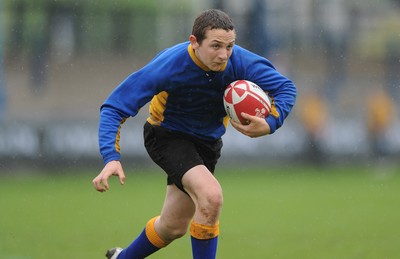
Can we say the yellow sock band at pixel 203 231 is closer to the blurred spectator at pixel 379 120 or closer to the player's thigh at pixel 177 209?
the player's thigh at pixel 177 209

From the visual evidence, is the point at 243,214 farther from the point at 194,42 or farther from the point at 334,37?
the point at 334,37

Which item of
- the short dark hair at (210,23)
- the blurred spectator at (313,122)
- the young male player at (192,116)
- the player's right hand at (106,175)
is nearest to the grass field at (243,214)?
the blurred spectator at (313,122)

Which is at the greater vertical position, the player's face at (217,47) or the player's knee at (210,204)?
the player's face at (217,47)

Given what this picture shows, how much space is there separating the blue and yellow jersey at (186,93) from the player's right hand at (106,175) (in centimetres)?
10

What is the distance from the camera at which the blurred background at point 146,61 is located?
1394cm

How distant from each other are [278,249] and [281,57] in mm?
8754

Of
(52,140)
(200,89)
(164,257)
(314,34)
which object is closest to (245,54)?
(200,89)

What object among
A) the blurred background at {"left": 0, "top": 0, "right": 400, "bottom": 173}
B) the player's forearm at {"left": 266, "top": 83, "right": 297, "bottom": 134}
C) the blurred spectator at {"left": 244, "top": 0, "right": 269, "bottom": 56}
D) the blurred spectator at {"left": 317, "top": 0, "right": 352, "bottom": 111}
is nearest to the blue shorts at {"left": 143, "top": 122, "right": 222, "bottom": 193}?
the player's forearm at {"left": 266, "top": 83, "right": 297, "bottom": 134}

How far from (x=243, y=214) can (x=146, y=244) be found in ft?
14.6

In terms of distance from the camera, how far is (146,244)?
20.0 ft

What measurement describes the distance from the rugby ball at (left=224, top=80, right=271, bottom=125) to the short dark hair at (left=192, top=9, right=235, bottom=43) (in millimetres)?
355

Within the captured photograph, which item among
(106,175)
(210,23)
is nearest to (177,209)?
(106,175)

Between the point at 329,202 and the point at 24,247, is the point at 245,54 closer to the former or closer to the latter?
the point at 24,247

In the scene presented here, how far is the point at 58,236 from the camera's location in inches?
329
